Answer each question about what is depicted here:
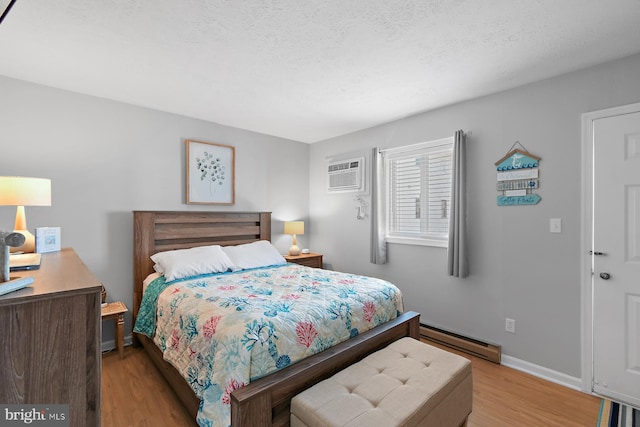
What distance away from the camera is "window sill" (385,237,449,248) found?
10.4ft

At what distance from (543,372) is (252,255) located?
9.47 feet

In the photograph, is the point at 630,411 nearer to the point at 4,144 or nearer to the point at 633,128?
the point at 633,128

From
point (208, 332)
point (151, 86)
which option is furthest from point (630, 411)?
point (151, 86)

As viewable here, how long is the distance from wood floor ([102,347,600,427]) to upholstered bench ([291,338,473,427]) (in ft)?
1.66

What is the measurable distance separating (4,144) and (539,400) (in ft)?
15.2

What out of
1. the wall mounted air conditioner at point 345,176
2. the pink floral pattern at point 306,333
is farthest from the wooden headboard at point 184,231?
the pink floral pattern at point 306,333

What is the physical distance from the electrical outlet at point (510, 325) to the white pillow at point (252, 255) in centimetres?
231

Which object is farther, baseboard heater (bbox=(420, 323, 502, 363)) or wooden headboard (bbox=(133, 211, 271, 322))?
wooden headboard (bbox=(133, 211, 271, 322))

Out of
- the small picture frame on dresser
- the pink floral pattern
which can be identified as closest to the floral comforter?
the pink floral pattern

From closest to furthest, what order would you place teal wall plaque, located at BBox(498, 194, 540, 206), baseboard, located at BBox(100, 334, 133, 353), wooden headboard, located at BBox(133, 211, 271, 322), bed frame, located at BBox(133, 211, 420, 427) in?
bed frame, located at BBox(133, 211, 420, 427), teal wall plaque, located at BBox(498, 194, 540, 206), baseboard, located at BBox(100, 334, 133, 353), wooden headboard, located at BBox(133, 211, 271, 322)

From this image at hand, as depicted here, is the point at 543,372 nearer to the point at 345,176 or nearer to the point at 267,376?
the point at 267,376

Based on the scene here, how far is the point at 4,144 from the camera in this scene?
249 centimetres

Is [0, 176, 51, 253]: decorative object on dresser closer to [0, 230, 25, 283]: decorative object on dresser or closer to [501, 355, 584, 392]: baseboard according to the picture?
[0, 230, 25, 283]: decorative object on dresser

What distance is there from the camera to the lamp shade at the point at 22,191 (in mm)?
1975
